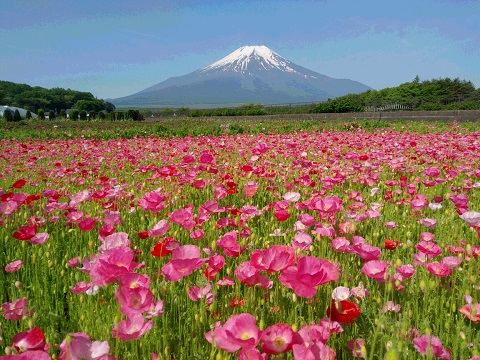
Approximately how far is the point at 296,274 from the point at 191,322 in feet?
2.01

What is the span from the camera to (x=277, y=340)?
2.97 ft

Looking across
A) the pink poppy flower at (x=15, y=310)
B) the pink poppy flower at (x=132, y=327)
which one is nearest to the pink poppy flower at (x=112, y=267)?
the pink poppy flower at (x=132, y=327)

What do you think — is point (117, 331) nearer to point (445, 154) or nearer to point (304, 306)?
point (304, 306)

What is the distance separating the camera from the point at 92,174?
492 cm

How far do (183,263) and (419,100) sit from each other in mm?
29436

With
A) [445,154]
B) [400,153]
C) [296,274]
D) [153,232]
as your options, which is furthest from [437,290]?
[400,153]

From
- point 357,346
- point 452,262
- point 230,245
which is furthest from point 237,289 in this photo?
point 452,262

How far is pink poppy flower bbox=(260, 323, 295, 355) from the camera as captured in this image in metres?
0.89

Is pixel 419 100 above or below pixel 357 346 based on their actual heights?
above

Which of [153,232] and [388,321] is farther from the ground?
[153,232]

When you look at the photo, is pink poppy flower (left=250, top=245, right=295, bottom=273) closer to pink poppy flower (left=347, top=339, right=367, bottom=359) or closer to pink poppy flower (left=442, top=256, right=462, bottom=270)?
pink poppy flower (left=347, top=339, right=367, bottom=359)

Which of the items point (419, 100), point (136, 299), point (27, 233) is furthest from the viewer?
point (419, 100)

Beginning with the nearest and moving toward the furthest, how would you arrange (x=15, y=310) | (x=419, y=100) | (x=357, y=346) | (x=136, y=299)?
(x=136, y=299), (x=357, y=346), (x=15, y=310), (x=419, y=100)

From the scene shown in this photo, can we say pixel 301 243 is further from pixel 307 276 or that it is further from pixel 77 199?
pixel 77 199
